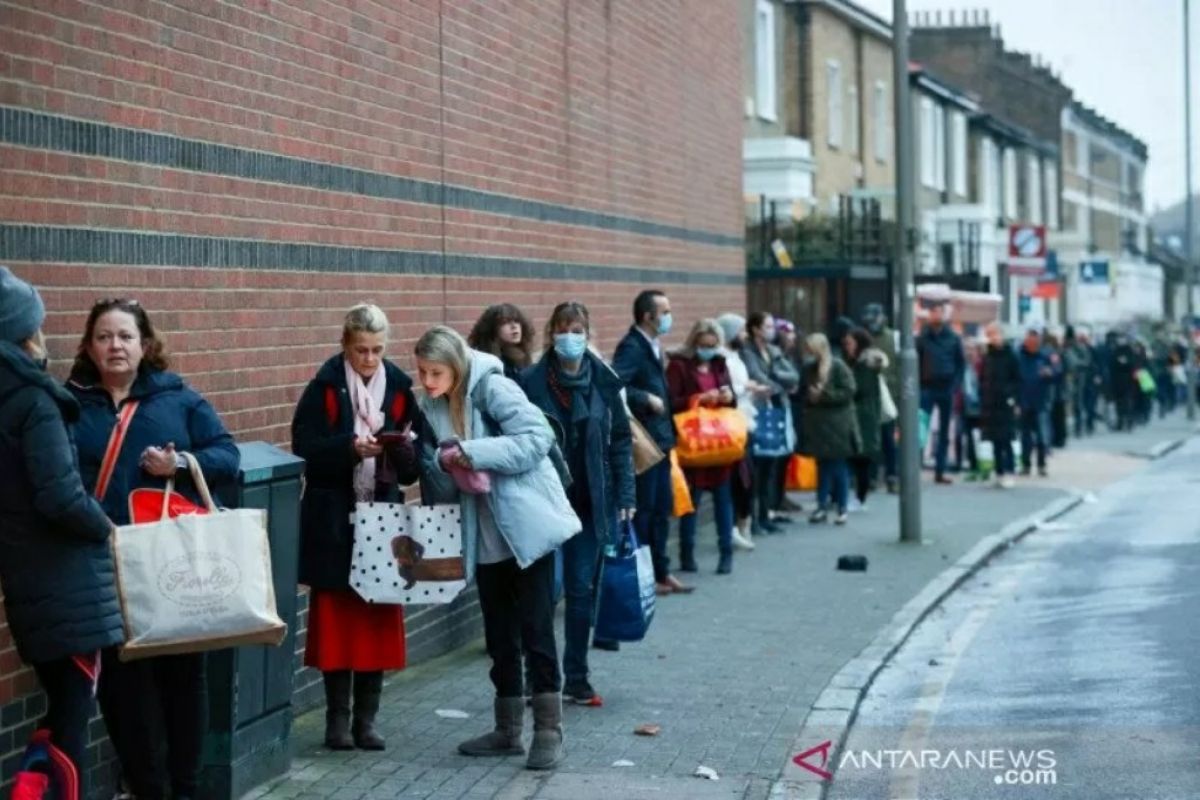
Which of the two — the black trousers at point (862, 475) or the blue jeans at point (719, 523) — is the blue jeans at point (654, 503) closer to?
the blue jeans at point (719, 523)

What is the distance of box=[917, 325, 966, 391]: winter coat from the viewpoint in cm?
2400

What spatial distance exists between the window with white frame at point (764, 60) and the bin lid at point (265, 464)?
26791 millimetres

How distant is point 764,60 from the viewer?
115 feet

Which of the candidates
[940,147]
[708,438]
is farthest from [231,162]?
[940,147]

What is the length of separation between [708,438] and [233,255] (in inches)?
255

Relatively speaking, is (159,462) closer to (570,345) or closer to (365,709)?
(365,709)

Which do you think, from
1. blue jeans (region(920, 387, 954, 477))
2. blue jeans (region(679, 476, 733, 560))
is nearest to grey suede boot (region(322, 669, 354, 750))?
blue jeans (region(679, 476, 733, 560))

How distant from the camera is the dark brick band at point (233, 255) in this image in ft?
24.7

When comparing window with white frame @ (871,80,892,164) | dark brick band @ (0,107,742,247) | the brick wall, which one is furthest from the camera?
window with white frame @ (871,80,892,164)

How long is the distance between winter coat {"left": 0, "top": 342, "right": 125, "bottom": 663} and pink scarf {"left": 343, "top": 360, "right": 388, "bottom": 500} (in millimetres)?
2194

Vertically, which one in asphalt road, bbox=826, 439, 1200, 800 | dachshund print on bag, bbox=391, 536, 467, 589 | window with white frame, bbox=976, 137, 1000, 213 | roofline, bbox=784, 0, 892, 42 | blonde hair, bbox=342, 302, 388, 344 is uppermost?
roofline, bbox=784, 0, 892, 42

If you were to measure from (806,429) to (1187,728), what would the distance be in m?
10.1

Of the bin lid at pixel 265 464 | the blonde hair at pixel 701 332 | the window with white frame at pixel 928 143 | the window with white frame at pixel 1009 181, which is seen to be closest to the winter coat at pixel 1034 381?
the blonde hair at pixel 701 332

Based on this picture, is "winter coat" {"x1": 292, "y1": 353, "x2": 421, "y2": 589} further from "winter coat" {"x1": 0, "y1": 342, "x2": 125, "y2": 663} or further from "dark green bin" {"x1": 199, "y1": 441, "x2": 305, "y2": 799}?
"winter coat" {"x1": 0, "y1": 342, "x2": 125, "y2": 663}
